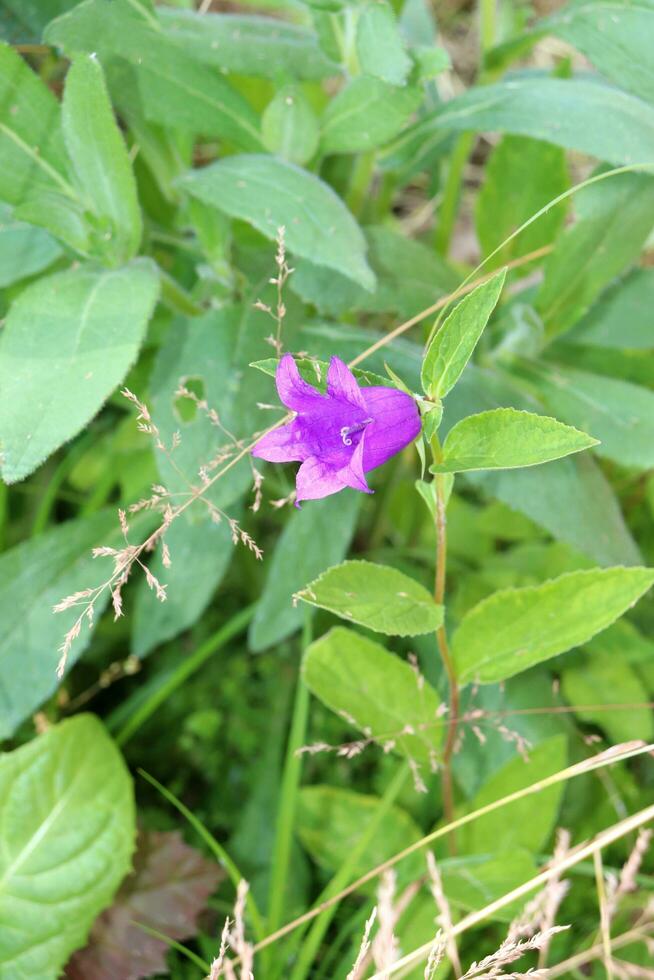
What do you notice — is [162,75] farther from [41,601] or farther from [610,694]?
[610,694]

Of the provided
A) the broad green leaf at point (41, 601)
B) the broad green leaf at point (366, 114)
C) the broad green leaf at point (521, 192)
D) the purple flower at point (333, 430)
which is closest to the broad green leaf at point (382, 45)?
the broad green leaf at point (366, 114)

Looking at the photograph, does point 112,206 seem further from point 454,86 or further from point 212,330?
point 454,86

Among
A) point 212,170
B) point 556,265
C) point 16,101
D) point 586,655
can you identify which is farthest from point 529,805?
point 16,101

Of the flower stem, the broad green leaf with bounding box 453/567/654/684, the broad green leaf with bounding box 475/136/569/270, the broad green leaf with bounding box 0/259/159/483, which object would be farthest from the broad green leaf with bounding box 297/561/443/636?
the broad green leaf with bounding box 475/136/569/270

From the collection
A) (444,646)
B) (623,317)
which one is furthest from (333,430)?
(623,317)

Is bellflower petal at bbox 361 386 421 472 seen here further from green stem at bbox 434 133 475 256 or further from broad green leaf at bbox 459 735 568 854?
green stem at bbox 434 133 475 256
